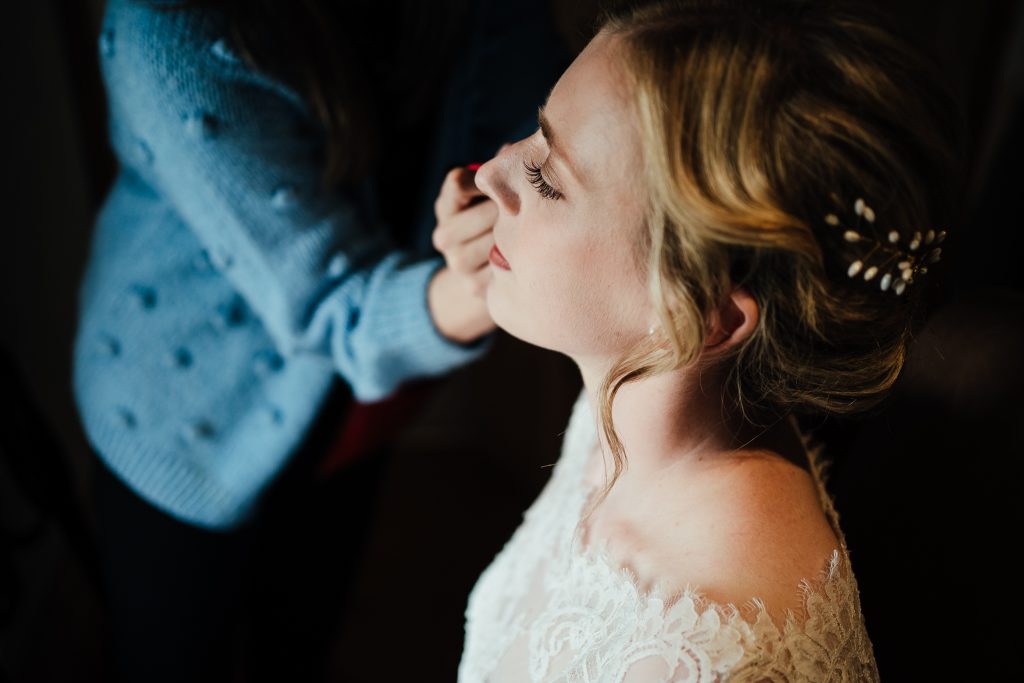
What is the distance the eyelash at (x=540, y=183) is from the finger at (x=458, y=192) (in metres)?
0.14

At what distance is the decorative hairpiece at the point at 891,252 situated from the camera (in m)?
0.61

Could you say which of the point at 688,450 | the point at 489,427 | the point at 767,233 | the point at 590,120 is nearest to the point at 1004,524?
the point at 688,450

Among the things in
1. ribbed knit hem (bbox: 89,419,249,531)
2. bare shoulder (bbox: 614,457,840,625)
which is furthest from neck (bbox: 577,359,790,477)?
ribbed knit hem (bbox: 89,419,249,531)

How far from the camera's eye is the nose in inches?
28.6

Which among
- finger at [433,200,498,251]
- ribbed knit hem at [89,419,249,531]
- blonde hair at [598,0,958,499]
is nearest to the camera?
blonde hair at [598,0,958,499]

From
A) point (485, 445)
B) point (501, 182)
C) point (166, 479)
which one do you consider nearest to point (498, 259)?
point (501, 182)

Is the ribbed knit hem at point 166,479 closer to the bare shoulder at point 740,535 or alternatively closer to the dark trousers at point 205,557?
the dark trousers at point 205,557

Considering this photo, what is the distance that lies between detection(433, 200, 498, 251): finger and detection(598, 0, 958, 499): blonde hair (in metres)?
0.21

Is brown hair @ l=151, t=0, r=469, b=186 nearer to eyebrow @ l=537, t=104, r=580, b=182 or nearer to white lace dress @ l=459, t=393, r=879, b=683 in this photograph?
eyebrow @ l=537, t=104, r=580, b=182

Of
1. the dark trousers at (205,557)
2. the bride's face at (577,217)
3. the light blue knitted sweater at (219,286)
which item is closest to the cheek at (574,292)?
the bride's face at (577,217)

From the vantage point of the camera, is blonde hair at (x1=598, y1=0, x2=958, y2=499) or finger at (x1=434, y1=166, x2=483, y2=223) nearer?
Result: blonde hair at (x1=598, y1=0, x2=958, y2=499)

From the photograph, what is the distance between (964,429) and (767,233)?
1.32ft

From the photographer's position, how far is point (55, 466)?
50.9 inches

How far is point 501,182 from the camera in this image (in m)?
0.73
